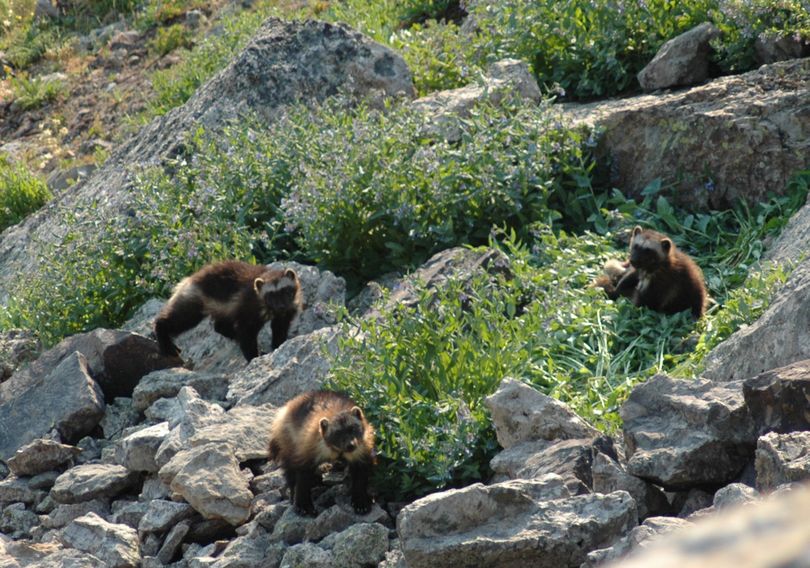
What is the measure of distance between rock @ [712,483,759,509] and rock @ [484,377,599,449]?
1397 mm

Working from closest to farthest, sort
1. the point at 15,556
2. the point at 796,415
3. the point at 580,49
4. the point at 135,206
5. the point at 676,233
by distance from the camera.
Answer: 1. the point at 796,415
2. the point at 15,556
3. the point at 676,233
4. the point at 135,206
5. the point at 580,49

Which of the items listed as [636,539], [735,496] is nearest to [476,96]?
[735,496]

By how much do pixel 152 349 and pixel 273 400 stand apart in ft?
6.11

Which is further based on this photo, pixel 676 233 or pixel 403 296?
pixel 676 233

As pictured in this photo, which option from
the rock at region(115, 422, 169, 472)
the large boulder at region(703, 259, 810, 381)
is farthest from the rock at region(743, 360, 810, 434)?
the rock at region(115, 422, 169, 472)

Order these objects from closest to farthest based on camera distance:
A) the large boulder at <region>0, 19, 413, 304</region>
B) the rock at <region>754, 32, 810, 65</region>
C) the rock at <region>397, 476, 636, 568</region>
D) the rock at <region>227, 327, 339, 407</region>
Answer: the rock at <region>397, 476, 636, 568</region>, the rock at <region>227, 327, 339, 407</region>, the rock at <region>754, 32, 810, 65</region>, the large boulder at <region>0, 19, 413, 304</region>

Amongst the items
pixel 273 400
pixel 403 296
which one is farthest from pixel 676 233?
pixel 273 400

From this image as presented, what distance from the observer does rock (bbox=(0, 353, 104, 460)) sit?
8.41 metres

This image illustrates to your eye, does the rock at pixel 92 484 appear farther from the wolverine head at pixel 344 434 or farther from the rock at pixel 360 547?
the rock at pixel 360 547

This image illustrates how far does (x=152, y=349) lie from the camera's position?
923cm

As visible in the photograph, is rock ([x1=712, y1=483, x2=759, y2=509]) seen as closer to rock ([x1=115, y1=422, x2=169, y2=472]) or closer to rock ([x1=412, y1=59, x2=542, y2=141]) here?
rock ([x1=115, y1=422, x2=169, y2=472])

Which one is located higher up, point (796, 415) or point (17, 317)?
point (796, 415)

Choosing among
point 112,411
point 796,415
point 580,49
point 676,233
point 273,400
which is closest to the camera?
point 796,415

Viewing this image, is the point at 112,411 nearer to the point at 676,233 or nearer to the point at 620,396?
the point at 620,396
